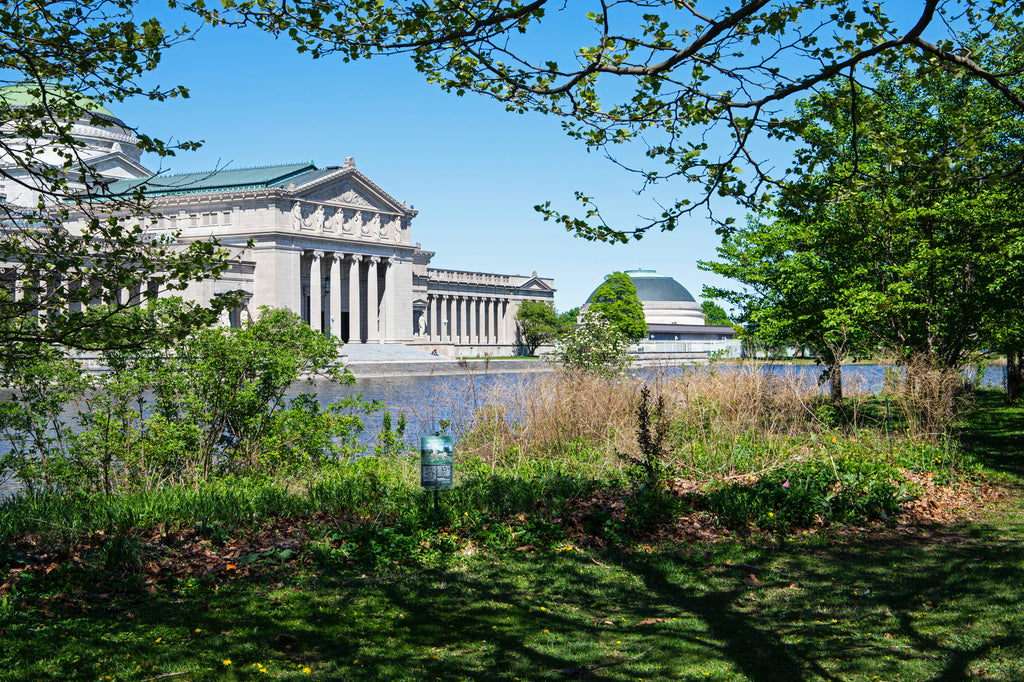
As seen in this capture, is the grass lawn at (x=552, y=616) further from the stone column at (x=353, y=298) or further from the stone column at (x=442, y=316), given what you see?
the stone column at (x=442, y=316)

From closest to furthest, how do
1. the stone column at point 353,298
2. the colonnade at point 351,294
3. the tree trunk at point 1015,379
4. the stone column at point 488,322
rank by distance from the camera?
the tree trunk at point 1015,379
the colonnade at point 351,294
the stone column at point 353,298
the stone column at point 488,322

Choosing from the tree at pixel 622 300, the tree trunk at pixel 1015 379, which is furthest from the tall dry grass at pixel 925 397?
the tree at pixel 622 300

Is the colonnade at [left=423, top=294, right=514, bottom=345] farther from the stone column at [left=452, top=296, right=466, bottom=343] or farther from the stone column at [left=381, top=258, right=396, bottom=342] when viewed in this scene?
the stone column at [left=381, top=258, right=396, bottom=342]

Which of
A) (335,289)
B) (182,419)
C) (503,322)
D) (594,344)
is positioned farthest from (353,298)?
(182,419)

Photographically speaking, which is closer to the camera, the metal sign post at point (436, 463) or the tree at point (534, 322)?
the metal sign post at point (436, 463)

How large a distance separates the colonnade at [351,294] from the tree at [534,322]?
2536 centimetres

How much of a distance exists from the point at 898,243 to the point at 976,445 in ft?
13.9

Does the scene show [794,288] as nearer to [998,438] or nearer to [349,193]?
[998,438]

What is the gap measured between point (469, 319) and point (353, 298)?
29087 millimetres

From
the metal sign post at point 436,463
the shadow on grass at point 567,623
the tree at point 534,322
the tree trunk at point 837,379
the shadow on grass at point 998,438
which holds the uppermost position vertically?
the tree at point 534,322

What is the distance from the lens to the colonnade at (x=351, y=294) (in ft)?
Result: 265

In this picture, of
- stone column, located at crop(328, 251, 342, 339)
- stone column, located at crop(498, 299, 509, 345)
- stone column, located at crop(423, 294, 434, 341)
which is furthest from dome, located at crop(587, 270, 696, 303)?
stone column, located at crop(328, 251, 342, 339)

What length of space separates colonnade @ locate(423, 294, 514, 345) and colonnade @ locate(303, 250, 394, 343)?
1187 centimetres

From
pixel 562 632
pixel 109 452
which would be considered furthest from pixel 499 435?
pixel 562 632
